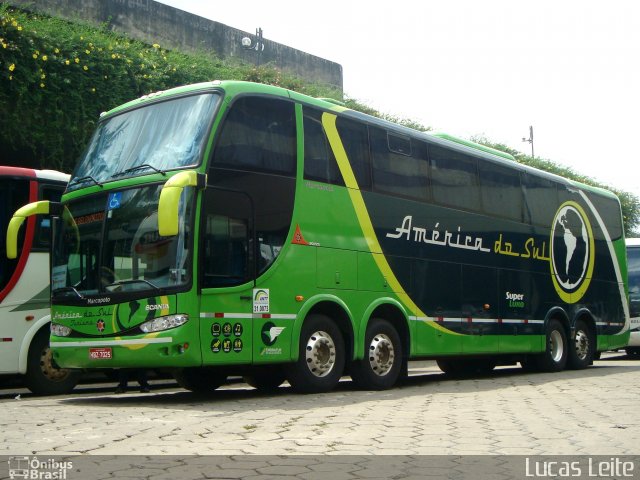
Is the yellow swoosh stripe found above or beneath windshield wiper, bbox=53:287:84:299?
above

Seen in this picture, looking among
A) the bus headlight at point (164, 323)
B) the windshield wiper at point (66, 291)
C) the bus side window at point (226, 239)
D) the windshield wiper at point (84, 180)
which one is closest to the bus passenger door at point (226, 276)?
the bus side window at point (226, 239)

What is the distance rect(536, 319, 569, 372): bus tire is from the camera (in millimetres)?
17172

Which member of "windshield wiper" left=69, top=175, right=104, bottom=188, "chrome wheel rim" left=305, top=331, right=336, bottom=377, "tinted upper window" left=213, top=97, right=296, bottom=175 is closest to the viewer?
"tinted upper window" left=213, top=97, right=296, bottom=175

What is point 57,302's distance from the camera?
10750mm

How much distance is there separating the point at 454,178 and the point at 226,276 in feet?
18.8

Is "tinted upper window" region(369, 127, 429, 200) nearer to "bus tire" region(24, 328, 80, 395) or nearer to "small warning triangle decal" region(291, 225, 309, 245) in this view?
"small warning triangle decal" region(291, 225, 309, 245)

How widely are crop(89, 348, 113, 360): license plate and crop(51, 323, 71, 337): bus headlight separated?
0.54 meters

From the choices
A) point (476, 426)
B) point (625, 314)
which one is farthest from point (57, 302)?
point (625, 314)

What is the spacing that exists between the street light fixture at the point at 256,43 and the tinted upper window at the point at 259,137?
14.7 m

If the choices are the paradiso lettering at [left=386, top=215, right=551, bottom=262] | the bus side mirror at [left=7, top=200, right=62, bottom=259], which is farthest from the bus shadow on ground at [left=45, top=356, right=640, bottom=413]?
the paradiso lettering at [left=386, top=215, right=551, bottom=262]

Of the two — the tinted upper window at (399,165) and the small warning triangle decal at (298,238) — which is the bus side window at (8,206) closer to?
the small warning triangle decal at (298,238)

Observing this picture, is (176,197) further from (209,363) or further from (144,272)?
(209,363)

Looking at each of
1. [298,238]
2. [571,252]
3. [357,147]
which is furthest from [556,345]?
[298,238]

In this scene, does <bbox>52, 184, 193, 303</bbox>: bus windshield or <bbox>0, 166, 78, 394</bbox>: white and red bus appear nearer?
<bbox>52, 184, 193, 303</bbox>: bus windshield
